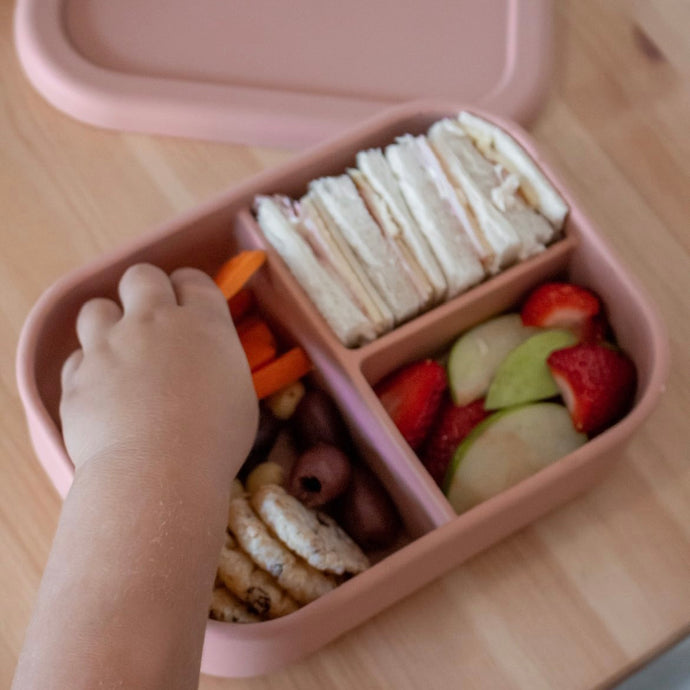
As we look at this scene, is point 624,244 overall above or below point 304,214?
below

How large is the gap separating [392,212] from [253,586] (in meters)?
0.35

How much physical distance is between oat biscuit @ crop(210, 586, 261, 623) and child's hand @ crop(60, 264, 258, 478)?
4.1 inches

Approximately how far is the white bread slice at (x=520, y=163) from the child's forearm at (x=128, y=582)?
Answer: 15.6 inches

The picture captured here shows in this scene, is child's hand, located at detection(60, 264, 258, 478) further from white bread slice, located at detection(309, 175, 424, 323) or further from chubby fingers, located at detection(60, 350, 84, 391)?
white bread slice, located at detection(309, 175, 424, 323)

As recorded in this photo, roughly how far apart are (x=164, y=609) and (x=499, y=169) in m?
0.48

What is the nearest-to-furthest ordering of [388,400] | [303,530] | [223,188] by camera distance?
[303,530] < [388,400] < [223,188]

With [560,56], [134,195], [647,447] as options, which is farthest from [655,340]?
[134,195]

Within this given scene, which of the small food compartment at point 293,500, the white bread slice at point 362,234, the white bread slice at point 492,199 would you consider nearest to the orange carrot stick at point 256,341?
the small food compartment at point 293,500

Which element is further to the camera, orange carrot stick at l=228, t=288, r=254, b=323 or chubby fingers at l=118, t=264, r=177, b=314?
orange carrot stick at l=228, t=288, r=254, b=323

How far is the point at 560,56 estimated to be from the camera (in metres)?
0.91

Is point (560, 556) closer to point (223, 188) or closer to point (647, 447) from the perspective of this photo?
point (647, 447)

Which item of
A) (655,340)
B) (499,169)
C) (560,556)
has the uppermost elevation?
(499,169)

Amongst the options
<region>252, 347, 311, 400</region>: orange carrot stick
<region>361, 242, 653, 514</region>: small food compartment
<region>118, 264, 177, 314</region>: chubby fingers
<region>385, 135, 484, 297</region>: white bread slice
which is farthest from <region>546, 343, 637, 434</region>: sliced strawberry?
<region>118, 264, 177, 314</region>: chubby fingers

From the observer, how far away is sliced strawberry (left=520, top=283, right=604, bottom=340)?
28.8 inches
